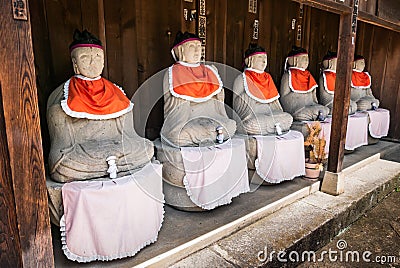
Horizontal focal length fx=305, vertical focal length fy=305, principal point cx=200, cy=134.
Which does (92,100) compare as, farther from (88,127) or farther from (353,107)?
(353,107)

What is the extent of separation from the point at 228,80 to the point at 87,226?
8.40 ft

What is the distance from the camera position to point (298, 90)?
165 inches

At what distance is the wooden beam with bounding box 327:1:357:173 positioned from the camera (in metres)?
3.15

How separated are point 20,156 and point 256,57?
281cm

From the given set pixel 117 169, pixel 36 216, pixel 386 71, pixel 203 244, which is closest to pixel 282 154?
pixel 203 244

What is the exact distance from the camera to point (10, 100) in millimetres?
1292

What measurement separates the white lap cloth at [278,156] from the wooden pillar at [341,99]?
15.4 inches

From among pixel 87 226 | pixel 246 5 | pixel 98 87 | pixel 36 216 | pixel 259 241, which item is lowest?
pixel 259 241

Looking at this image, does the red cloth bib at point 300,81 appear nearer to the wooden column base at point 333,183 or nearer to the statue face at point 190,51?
the wooden column base at point 333,183

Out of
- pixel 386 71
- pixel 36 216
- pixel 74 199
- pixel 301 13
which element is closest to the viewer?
pixel 36 216

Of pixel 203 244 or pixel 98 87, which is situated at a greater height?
pixel 98 87

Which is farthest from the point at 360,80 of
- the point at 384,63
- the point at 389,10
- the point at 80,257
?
the point at 80,257

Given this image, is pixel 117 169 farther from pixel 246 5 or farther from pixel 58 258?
pixel 246 5

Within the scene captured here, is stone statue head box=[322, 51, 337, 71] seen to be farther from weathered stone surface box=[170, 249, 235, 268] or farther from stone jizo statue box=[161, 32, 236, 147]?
weathered stone surface box=[170, 249, 235, 268]
